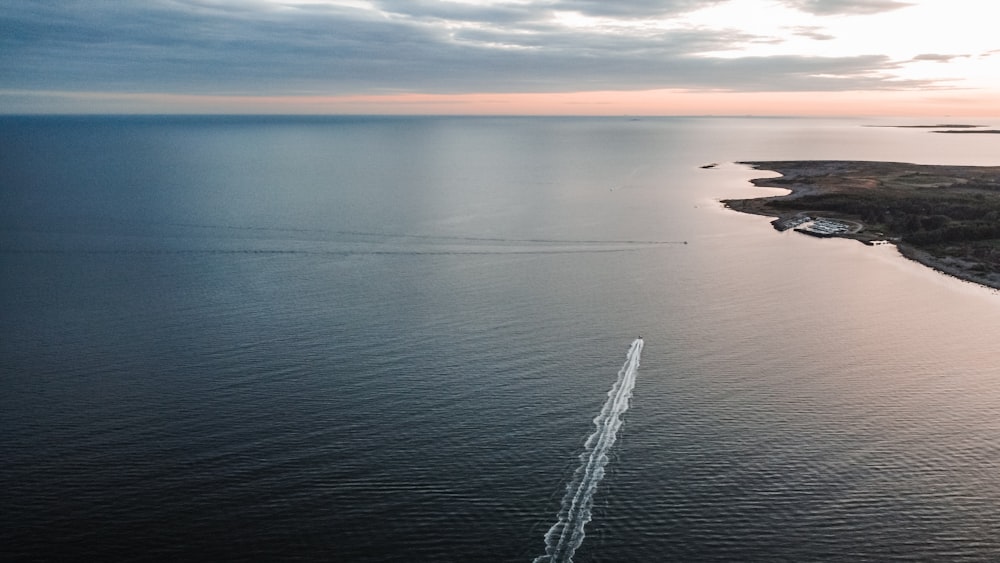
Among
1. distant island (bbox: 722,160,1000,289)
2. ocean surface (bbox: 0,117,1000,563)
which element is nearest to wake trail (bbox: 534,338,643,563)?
ocean surface (bbox: 0,117,1000,563)

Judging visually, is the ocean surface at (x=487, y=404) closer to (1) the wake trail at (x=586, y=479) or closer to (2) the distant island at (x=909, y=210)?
(1) the wake trail at (x=586, y=479)

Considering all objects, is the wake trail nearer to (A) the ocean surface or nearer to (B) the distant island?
(A) the ocean surface

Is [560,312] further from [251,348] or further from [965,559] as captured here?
[965,559]

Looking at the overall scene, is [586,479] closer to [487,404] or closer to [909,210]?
[487,404]

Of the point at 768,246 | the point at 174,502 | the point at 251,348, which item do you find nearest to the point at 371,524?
the point at 174,502

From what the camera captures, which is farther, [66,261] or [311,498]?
[66,261]
